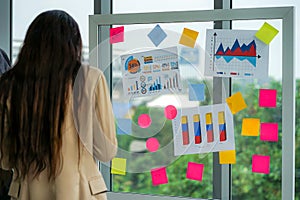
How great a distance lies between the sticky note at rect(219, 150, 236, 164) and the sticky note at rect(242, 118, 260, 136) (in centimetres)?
11

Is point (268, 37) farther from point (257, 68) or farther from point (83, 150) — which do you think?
point (83, 150)

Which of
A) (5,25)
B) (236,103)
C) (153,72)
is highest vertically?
(5,25)

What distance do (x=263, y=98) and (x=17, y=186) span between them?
117cm

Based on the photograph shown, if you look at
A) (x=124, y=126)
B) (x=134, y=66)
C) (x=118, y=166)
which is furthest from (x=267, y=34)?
(x=118, y=166)

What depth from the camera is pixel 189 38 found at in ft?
7.91

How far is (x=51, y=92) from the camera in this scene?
5.76ft

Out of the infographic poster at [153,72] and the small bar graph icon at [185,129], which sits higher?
the infographic poster at [153,72]

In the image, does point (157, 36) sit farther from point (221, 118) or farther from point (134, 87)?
point (221, 118)

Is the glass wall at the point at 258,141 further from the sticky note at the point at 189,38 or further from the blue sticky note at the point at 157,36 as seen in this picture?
the blue sticky note at the point at 157,36

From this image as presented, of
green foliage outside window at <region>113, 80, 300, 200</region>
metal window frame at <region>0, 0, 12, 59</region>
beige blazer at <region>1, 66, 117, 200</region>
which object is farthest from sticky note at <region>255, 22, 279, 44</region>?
metal window frame at <region>0, 0, 12, 59</region>

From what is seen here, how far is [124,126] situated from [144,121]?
0.10 m

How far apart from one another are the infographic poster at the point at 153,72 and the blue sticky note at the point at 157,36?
43mm

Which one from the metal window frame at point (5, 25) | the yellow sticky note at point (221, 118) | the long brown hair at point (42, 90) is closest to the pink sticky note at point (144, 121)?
the yellow sticky note at point (221, 118)

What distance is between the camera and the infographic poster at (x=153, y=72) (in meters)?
2.41
